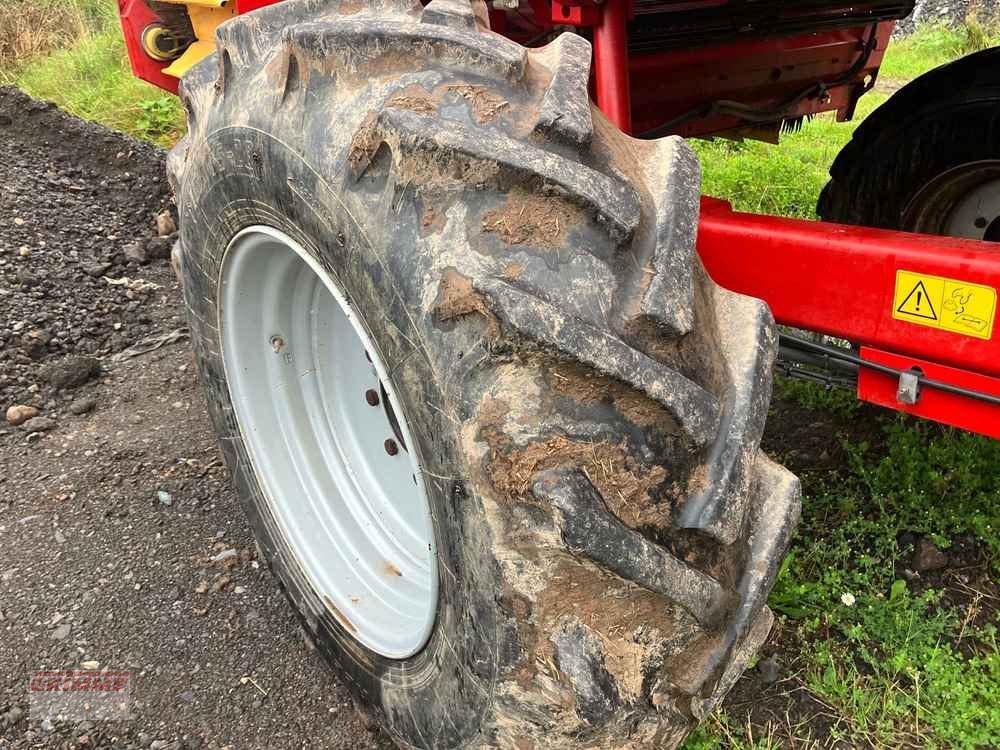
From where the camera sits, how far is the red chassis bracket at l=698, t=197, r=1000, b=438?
1332 millimetres

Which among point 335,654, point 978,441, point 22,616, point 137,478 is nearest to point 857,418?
point 978,441

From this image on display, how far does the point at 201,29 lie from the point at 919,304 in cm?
184

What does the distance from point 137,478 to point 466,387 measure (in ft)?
5.57

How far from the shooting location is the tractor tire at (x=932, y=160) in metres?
2.03

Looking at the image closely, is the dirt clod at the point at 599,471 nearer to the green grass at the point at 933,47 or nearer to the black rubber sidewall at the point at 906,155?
the black rubber sidewall at the point at 906,155

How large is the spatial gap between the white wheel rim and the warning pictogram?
34.1 inches

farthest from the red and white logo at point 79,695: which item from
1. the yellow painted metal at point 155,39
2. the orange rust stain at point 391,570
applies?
the yellow painted metal at point 155,39

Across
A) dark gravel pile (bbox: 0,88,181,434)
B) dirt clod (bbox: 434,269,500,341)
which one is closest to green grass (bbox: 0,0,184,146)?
dark gravel pile (bbox: 0,88,181,434)

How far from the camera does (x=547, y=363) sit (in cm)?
110

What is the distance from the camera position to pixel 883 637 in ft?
6.30

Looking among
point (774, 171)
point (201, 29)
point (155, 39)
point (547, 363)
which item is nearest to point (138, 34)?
point (155, 39)

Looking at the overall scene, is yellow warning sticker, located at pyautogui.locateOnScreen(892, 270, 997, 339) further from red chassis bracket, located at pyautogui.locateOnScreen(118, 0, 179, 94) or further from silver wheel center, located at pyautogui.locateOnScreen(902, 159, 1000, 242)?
red chassis bracket, located at pyautogui.locateOnScreen(118, 0, 179, 94)

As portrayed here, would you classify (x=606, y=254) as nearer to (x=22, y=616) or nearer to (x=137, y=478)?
(x=22, y=616)

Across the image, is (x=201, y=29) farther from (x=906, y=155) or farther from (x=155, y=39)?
(x=906, y=155)
